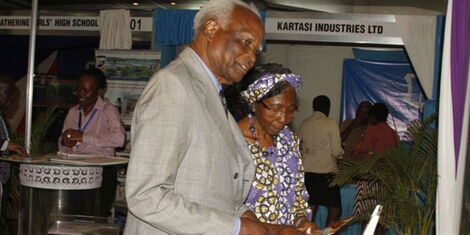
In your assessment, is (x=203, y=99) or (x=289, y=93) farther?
(x=289, y=93)

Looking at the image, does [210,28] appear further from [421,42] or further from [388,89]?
[388,89]

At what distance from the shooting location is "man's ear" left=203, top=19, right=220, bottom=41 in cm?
170

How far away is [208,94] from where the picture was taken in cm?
167

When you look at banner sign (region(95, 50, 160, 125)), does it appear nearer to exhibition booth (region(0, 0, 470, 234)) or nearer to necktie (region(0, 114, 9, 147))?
exhibition booth (region(0, 0, 470, 234))

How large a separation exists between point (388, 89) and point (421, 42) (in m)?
2.44

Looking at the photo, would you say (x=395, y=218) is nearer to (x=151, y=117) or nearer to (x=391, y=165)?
(x=391, y=165)

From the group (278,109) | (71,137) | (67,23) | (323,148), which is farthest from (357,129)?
(278,109)

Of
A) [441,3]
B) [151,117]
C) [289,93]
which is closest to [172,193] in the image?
[151,117]

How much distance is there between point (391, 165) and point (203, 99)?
335cm

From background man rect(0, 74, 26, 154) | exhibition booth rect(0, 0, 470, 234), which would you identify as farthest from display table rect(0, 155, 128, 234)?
background man rect(0, 74, 26, 154)

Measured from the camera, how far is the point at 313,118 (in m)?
6.35

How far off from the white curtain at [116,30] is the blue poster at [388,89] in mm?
3432

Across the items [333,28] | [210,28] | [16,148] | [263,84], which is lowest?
[16,148]

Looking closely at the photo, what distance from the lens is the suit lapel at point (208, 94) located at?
1.64 m
